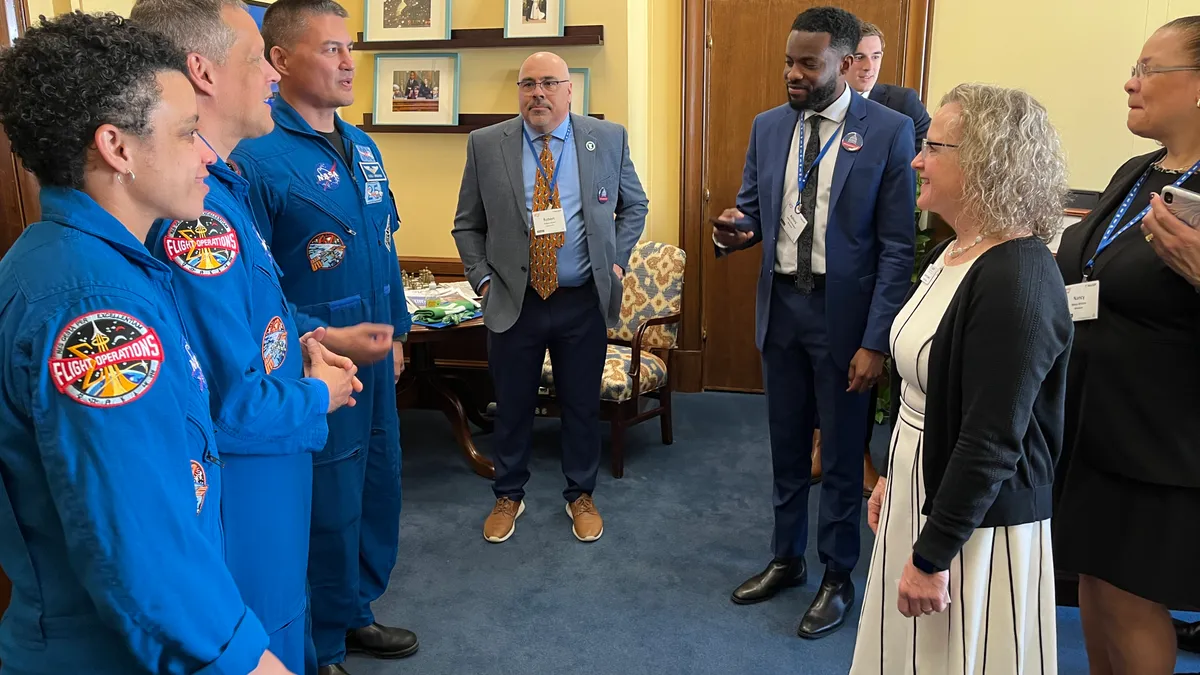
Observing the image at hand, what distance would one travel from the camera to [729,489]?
3.57m

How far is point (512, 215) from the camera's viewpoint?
117 inches

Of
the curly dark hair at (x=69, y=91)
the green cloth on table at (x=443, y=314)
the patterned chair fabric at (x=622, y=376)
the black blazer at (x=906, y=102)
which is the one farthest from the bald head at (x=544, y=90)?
Answer: the curly dark hair at (x=69, y=91)

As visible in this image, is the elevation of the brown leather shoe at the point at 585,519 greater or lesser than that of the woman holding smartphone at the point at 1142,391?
lesser

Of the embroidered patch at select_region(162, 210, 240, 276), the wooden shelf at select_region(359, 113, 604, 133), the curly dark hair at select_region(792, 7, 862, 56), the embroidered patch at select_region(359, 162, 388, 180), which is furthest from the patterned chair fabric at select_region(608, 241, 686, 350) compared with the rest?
the embroidered patch at select_region(162, 210, 240, 276)

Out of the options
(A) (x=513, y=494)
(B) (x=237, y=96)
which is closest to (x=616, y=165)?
(A) (x=513, y=494)

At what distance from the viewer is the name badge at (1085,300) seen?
174 centimetres

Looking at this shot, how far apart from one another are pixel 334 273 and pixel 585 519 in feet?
4.98

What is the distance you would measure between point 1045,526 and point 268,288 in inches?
57.3

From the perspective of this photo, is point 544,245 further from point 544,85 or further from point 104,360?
point 104,360

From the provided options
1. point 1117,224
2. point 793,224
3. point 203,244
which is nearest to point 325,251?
point 203,244

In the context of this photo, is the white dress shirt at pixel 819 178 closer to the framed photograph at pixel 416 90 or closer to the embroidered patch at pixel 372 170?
the embroidered patch at pixel 372 170

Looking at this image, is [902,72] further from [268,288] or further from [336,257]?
[268,288]

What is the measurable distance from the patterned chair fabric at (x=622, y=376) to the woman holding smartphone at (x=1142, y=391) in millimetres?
2066

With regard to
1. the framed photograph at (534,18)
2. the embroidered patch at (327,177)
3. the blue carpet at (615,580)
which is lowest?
the blue carpet at (615,580)
